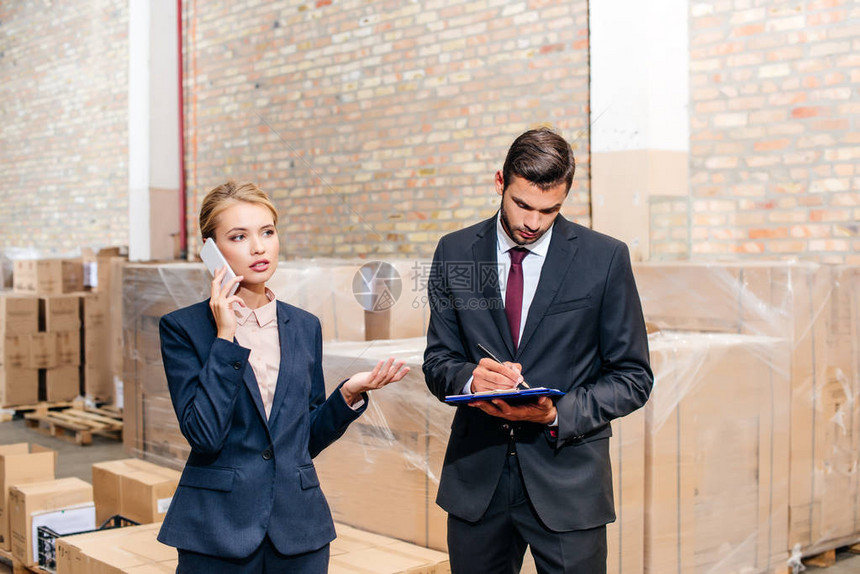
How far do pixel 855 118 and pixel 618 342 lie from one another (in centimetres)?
292

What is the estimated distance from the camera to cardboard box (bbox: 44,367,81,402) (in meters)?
7.28

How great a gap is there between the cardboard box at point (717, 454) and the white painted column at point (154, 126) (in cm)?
489

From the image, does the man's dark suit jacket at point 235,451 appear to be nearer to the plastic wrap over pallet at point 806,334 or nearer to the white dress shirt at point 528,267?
the white dress shirt at point 528,267

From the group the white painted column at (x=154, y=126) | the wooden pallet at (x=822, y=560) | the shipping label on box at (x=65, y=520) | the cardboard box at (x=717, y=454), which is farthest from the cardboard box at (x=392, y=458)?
the white painted column at (x=154, y=126)

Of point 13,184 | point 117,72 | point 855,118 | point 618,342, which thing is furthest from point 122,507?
point 13,184

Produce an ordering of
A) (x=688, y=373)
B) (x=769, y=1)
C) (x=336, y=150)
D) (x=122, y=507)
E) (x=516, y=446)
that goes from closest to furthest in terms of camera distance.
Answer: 1. (x=516, y=446)
2. (x=688, y=373)
3. (x=122, y=507)
4. (x=769, y=1)
5. (x=336, y=150)

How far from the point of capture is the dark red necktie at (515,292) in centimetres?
164

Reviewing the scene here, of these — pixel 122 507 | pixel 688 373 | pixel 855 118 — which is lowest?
pixel 122 507

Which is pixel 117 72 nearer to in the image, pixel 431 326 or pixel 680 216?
pixel 680 216

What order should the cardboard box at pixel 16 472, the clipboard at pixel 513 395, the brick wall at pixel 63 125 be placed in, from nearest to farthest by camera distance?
the clipboard at pixel 513 395 < the cardboard box at pixel 16 472 < the brick wall at pixel 63 125

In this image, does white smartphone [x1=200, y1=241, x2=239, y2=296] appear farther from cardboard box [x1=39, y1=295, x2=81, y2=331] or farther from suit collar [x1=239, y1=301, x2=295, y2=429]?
cardboard box [x1=39, y1=295, x2=81, y2=331]

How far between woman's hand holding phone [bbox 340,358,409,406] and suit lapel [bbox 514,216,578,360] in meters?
0.24

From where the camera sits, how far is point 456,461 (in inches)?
64.9

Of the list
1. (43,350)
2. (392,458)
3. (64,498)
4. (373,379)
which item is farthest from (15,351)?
(373,379)
